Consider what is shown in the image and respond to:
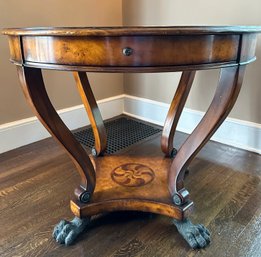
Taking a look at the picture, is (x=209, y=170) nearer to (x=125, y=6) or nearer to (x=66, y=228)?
(x=66, y=228)

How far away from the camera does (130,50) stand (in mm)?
670

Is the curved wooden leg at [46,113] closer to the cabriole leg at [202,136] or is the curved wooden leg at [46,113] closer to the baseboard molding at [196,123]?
the cabriole leg at [202,136]

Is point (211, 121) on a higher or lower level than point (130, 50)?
lower

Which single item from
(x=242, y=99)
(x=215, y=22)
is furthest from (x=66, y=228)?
(x=215, y=22)

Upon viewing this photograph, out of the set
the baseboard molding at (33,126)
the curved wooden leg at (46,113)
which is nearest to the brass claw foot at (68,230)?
the curved wooden leg at (46,113)

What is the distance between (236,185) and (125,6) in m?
1.44

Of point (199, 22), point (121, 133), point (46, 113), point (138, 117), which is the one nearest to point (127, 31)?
point (46, 113)

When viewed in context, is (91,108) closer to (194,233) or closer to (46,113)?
(46,113)

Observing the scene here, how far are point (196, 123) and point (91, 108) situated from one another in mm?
841

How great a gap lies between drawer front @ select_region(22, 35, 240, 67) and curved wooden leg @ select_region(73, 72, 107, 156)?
0.46m

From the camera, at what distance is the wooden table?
0.67m

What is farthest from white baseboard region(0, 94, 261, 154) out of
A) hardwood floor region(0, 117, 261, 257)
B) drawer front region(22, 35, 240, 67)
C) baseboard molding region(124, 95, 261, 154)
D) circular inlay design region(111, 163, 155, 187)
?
drawer front region(22, 35, 240, 67)

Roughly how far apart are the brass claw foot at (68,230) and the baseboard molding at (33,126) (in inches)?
33.0

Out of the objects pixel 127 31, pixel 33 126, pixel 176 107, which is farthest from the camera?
pixel 33 126
